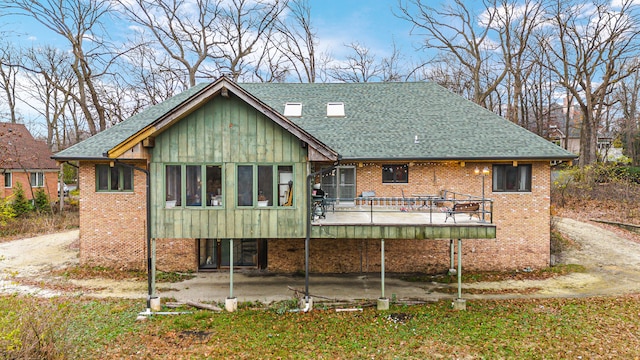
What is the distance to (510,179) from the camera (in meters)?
13.5

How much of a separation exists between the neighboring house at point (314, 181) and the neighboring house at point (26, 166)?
758 inches

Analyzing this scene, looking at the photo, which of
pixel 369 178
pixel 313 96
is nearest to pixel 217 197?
pixel 369 178

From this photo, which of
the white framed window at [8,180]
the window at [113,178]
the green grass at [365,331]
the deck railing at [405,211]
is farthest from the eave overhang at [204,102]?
the white framed window at [8,180]

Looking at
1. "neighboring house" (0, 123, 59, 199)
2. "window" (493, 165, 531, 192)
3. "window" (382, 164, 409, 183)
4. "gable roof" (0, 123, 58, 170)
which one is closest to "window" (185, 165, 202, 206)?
"window" (382, 164, 409, 183)

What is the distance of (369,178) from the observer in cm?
1354

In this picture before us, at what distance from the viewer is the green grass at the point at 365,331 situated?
7.52m

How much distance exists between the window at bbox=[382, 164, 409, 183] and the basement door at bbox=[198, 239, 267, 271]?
5475mm

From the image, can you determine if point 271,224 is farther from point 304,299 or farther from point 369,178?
point 369,178

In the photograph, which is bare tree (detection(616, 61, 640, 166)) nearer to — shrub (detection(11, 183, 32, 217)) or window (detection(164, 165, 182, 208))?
window (detection(164, 165, 182, 208))

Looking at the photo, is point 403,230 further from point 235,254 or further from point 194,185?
point 235,254

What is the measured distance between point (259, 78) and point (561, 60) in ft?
81.1

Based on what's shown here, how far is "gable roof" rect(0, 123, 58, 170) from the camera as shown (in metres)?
26.8

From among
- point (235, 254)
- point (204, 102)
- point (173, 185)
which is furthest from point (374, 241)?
point (204, 102)

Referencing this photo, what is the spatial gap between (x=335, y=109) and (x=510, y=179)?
800 cm
